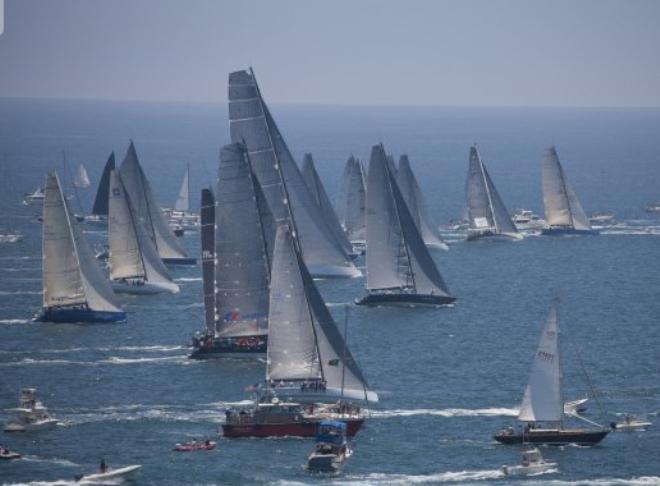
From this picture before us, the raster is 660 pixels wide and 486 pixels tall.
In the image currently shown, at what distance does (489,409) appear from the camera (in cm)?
9525

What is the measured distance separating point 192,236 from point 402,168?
993 inches

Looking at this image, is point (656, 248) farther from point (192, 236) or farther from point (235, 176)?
point (235, 176)

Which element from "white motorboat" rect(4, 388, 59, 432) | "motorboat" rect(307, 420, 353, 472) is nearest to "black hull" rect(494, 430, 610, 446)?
"motorboat" rect(307, 420, 353, 472)

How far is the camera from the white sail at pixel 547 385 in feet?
292

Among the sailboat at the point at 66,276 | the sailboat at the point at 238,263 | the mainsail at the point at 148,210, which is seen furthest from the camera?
the mainsail at the point at 148,210

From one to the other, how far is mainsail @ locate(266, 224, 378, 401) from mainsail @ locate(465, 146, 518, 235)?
8200cm

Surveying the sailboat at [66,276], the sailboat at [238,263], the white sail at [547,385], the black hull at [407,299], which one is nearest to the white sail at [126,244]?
the sailboat at [66,276]

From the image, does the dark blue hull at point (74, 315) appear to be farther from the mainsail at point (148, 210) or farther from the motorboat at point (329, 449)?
the motorboat at point (329, 449)

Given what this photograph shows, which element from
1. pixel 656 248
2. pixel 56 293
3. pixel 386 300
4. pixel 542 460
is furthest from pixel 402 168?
pixel 542 460

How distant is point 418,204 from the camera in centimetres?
16500

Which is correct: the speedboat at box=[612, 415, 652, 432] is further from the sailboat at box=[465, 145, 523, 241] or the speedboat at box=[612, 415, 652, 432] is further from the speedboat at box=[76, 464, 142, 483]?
the sailboat at box=[465, 145, 523, 241]

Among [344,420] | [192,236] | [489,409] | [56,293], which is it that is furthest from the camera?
[192,236]

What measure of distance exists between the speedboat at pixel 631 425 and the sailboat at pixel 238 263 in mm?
25574

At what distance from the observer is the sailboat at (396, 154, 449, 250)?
164 meters
